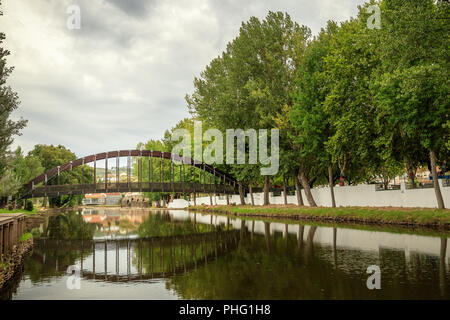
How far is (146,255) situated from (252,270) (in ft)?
→ 22.8

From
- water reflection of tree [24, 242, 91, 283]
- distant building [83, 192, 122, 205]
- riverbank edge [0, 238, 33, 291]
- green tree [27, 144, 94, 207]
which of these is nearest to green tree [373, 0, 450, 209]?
water reflection of tree [24, 242, 91, 283]

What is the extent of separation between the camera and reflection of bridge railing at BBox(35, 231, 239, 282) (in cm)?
1312

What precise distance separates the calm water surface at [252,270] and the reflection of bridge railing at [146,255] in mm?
45

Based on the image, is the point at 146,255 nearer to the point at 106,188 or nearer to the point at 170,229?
the point at 170,229

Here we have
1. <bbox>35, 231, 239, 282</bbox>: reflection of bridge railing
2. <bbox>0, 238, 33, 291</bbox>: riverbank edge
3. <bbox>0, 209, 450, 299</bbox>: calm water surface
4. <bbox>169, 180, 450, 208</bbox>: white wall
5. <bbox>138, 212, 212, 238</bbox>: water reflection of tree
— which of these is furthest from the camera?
<bbox>169, 180, 450, 208</bbox>: white wall

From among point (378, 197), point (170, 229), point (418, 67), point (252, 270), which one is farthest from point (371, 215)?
point (252, 270)

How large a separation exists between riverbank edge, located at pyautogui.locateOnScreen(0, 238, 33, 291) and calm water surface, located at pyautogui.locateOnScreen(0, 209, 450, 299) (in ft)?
1.11

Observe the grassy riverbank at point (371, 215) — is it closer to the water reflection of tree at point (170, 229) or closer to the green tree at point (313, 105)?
the green tree at point (313, 105)

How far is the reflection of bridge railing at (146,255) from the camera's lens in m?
13.1

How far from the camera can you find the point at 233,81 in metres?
42.0

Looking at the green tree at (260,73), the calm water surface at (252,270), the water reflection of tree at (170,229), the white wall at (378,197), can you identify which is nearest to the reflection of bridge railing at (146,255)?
the calm water surface at (252,270)

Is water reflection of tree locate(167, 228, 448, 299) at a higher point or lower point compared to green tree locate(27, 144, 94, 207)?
lower

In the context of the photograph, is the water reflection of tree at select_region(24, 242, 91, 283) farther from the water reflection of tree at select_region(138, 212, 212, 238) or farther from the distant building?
the distant building

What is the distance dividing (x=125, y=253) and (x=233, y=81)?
27730mm
